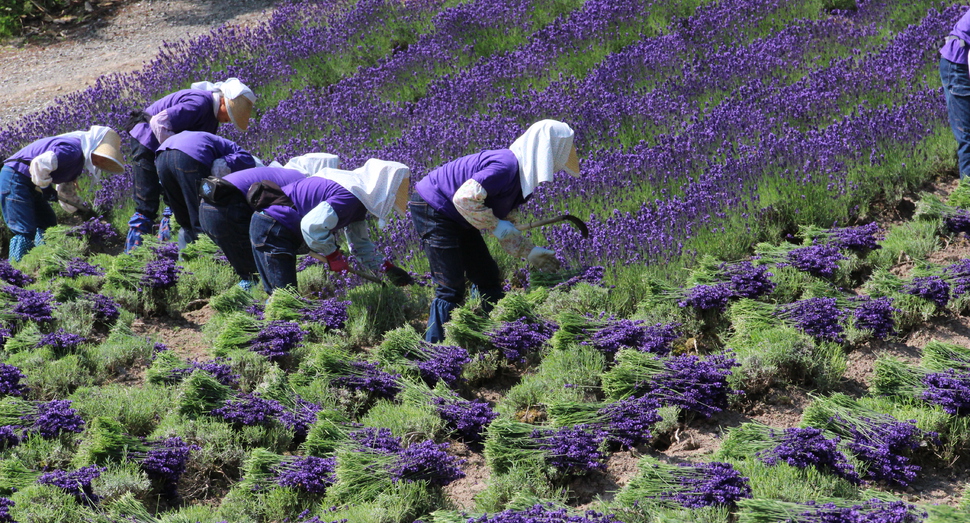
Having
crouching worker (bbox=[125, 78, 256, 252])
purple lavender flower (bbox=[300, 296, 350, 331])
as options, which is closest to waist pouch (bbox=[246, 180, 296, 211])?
purple lavender flower (bbox=[300, 296, 350, 331])

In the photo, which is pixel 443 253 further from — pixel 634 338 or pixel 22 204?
pixel 22 204

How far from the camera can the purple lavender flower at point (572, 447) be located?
3238 mm

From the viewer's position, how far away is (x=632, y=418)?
3467 millimetres

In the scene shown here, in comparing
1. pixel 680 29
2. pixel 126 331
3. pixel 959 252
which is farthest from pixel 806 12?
pixel 126 331

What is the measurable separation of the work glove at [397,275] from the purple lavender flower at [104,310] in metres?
1.59

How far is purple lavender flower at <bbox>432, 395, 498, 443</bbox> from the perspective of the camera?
12.1 ft

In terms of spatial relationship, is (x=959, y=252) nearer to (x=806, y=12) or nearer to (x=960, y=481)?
(x=960, y=481)

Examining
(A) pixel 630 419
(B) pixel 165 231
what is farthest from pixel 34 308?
(A) pixel 630 419

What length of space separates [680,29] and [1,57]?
871 cm

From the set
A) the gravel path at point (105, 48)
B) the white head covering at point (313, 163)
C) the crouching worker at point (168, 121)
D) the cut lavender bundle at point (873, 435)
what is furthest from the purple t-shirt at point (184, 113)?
the cut lavender bundle at point (873, 435)

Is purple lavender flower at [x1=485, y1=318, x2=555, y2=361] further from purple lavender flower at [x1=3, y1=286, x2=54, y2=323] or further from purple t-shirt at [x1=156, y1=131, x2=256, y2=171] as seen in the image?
purple lavender flower at [x1=3, y1=286, x2=54, y2=323]

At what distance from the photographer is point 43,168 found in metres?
6.24

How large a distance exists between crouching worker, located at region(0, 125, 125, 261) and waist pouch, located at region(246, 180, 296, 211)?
2210 millimetres

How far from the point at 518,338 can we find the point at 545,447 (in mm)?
921
